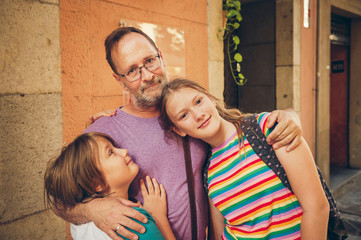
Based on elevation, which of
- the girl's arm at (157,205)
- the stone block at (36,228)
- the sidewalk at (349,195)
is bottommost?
the sidewalk at (349,195)

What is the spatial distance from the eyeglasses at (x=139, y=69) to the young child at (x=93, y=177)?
462 millimetres

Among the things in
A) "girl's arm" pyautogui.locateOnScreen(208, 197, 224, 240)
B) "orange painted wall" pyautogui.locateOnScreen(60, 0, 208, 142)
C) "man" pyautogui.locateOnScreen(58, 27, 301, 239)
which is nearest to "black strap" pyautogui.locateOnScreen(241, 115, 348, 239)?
"man" pyautogui.locateOnScreen(58, 27, 301, 239)

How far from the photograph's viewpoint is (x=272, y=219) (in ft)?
5.48

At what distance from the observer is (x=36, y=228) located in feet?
7.15

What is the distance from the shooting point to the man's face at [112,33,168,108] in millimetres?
1994

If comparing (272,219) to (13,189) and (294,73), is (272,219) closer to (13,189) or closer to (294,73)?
(13,189)

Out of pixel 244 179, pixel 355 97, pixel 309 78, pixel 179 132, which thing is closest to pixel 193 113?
pixel 179 132

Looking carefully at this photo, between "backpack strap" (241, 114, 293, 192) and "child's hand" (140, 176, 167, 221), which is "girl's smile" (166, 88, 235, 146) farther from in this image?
"child's hand" (140, 176, 167, 221)

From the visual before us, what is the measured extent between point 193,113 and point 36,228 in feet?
4.61

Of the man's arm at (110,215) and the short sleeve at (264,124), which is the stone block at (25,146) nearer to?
the man's arm at (110,215)

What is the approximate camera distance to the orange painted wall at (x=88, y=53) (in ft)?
7.75

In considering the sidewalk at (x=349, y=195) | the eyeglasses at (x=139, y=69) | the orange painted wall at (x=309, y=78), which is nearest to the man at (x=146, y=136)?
the eyeglasses at (x=139, y=69)

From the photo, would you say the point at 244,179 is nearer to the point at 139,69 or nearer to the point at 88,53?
the point at 139,69

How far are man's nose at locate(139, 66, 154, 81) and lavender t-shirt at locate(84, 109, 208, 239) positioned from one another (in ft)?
0.84
